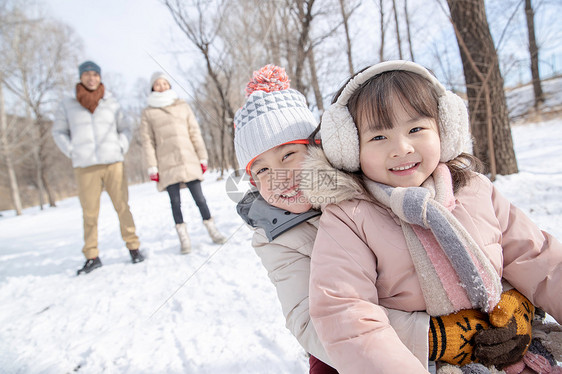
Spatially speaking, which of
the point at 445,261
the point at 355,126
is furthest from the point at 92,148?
the point at 445,261

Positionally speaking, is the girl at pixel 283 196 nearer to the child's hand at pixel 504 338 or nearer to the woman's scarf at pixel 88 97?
the child's hand at pixel 504 338

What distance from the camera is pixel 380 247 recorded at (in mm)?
886

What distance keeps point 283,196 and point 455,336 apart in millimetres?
725

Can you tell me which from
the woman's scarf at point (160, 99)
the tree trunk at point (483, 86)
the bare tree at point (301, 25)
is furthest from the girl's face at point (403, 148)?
the bare tree at point (301, 25)

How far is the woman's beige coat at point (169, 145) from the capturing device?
2.99 metres

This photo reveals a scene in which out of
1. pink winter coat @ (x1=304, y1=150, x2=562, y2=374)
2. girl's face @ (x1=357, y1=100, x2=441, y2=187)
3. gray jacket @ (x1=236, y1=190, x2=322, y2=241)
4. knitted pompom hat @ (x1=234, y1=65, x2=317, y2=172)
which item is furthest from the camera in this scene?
knitted pompom hat @ (x1=234, y1=65, x2=317, y2=172)

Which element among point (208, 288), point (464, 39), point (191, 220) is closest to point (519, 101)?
point (464, 39)

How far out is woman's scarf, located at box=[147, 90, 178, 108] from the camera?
3041 mm

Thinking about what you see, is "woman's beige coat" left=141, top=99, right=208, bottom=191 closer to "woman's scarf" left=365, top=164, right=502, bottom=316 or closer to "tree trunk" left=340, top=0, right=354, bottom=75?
"woman's scarf" left=365, top=164, right=502, bottom=316

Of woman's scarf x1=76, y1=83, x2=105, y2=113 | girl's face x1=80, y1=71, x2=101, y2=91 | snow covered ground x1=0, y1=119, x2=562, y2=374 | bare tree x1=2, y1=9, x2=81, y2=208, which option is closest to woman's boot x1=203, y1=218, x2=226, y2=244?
snow covered ground x1=0, y1=119, x2=562, y2=374

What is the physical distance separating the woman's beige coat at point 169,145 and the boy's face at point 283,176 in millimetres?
1993

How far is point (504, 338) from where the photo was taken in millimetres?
810

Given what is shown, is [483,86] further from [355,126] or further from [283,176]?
[283,176]

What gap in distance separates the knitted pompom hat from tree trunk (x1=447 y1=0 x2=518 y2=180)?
314 cm
